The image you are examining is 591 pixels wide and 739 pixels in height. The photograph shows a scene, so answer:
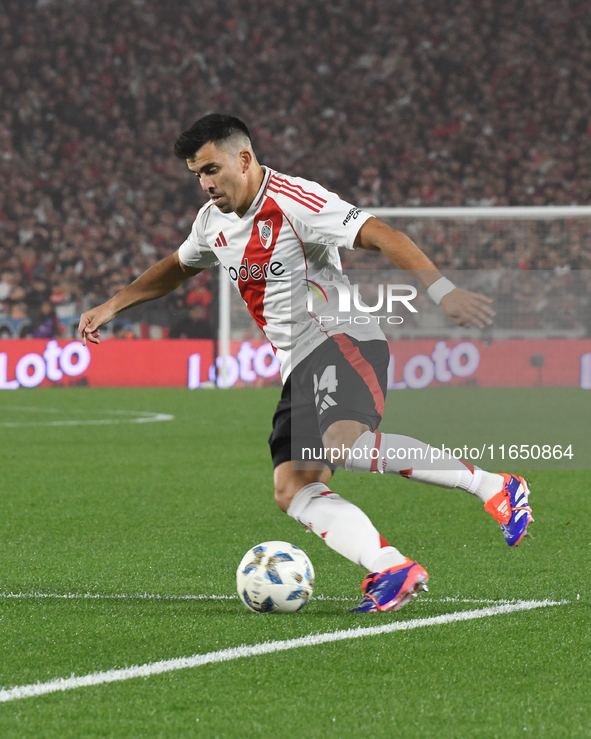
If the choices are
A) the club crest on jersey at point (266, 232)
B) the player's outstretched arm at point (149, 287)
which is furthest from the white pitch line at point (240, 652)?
the player's outstretched arm at point (149, 287)

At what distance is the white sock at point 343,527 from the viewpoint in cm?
389

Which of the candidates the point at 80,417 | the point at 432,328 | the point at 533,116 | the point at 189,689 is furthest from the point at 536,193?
the point at 189,689

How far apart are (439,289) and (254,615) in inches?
50.6

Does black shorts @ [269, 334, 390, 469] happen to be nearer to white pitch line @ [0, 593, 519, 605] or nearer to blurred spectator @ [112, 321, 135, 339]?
white pitch line @ [0, 593, 519, 605]

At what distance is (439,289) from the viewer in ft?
11.9

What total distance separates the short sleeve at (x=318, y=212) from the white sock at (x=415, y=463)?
69cm

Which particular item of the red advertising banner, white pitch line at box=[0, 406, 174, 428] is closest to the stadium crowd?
the red advertising banner

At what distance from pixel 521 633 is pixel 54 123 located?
21.6 metres

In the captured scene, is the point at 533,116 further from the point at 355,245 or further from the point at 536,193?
the point at 355,245

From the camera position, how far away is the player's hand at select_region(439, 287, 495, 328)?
11.2ft

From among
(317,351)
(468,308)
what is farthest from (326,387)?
(468,308)

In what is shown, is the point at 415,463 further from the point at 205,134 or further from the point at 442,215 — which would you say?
the point at 442,215

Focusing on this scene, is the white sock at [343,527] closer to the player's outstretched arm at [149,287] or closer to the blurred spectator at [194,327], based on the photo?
the player's outstretched arm at [149,287]

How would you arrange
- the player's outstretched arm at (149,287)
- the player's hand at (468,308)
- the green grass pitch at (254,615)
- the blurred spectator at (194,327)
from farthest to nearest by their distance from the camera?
1. the blurred spectator at (194,327)
2. the player's outstretched arm at (149,287)
3. the player's hand at (468,308)
4. the green grass pitch at (254,615)
